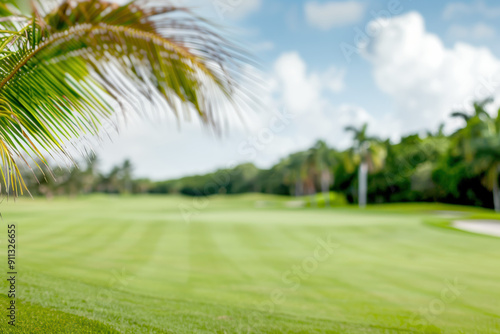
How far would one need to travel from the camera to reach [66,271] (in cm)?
552

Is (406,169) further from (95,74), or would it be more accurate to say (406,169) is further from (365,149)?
(95,74)

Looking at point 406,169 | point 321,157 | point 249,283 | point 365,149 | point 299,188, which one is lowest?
point 299,188

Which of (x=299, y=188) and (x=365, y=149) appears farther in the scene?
(x=299, y=188)

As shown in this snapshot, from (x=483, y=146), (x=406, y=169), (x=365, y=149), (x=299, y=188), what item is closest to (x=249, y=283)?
(x=483, y=146)

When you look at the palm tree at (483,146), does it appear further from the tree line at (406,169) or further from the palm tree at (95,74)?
the palm tree at (95,74)

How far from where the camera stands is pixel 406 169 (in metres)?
45.0

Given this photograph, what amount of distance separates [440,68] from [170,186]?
201ft

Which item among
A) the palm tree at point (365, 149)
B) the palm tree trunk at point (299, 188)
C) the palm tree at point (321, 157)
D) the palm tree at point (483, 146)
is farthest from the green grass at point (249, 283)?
the palm tree trunk at point (299, 188)

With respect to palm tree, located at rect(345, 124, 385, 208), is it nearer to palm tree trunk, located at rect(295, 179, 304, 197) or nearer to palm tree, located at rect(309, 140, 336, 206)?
palm tree, located at rect(309, 140, 336, 206)

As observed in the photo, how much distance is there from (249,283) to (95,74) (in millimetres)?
5316

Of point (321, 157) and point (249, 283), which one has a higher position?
point (321, 157)

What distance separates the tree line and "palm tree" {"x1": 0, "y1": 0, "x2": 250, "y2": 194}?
19306 millimetres

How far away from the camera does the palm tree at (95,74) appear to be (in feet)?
6.45

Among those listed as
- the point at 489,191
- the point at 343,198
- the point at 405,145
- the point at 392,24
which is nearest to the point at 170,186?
the point at 343,198
